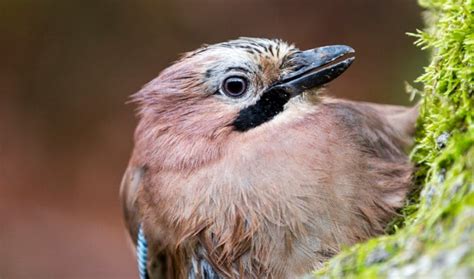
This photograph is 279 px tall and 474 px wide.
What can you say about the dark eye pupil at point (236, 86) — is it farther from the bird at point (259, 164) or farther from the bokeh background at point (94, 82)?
the bokeh background at point (94, 82)

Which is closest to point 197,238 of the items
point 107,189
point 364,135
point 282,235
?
point 282,235

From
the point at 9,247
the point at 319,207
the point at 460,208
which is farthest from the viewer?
the point at 9,247

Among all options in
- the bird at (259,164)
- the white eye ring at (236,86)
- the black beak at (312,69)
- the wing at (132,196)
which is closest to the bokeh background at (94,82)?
the wing at (132,196)

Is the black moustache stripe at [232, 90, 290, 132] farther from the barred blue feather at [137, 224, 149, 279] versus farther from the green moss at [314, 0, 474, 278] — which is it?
the barred blue feather at [137, 224, 149, 279]

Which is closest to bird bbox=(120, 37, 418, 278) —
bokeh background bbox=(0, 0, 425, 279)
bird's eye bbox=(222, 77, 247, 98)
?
bird's eye bbox=(222, 77, 247, 98)

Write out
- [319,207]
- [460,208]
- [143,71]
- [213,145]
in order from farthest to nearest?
[143,71], [213,145], [319,207], [460,208]

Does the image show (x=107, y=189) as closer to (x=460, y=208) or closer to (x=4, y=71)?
(x=4, y=71)

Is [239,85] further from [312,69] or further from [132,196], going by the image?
[132,196]

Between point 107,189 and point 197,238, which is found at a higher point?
point 197,238
